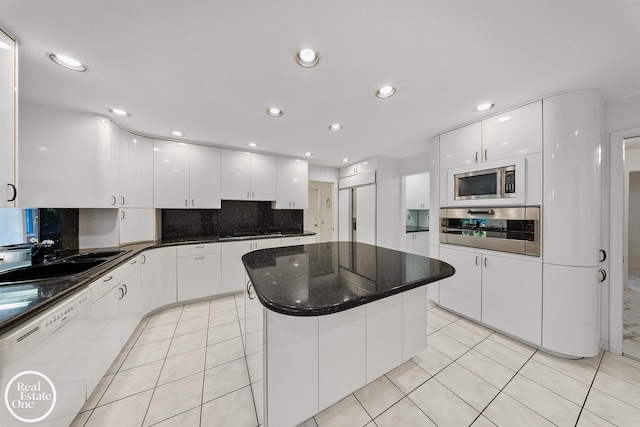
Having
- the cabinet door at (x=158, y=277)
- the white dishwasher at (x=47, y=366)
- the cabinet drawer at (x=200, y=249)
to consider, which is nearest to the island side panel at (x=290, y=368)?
the white dishwasher at (x=47, y=366)

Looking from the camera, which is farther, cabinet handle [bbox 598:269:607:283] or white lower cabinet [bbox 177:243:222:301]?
white lower cabinet [bbox 177:243:222:301]

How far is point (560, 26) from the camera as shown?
3.75 feet

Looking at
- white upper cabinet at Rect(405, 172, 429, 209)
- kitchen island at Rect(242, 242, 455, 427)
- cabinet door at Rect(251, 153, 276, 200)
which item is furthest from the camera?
white upper cabinet at Rect(405, 172, 429, 209)

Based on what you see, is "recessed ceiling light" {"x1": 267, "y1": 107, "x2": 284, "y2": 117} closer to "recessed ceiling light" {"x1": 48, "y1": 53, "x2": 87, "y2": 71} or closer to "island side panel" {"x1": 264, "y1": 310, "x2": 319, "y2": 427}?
"recessed ceiling light" {"x1": 48, "y1": 53, "x2": 87, "y2": 71}

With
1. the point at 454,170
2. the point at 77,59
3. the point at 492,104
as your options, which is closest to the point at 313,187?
the point at 454,170

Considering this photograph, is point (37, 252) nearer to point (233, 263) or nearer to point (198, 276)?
point (198, 276)

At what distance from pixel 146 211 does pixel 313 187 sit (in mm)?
3200

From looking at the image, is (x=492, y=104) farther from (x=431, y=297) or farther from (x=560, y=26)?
(x=431, y=297)

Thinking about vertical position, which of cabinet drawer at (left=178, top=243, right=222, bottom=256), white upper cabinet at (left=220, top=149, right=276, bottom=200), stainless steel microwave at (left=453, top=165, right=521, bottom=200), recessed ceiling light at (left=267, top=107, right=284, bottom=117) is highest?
recessed ceiling light at (left=267, top=107, right=284, bottom=117)

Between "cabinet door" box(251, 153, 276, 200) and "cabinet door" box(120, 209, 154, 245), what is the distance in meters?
1.44

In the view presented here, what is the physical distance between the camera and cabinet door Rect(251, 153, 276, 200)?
11.6 ft

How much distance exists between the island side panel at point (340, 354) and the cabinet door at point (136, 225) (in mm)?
2743

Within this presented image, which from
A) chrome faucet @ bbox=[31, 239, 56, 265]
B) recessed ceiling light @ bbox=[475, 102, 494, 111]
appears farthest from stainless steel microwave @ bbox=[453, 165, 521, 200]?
chrome faucet @ bbox=[31, 239, 56, 265]

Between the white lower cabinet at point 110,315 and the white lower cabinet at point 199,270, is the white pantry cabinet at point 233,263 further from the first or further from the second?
the white lower cabinet at point 110,315
